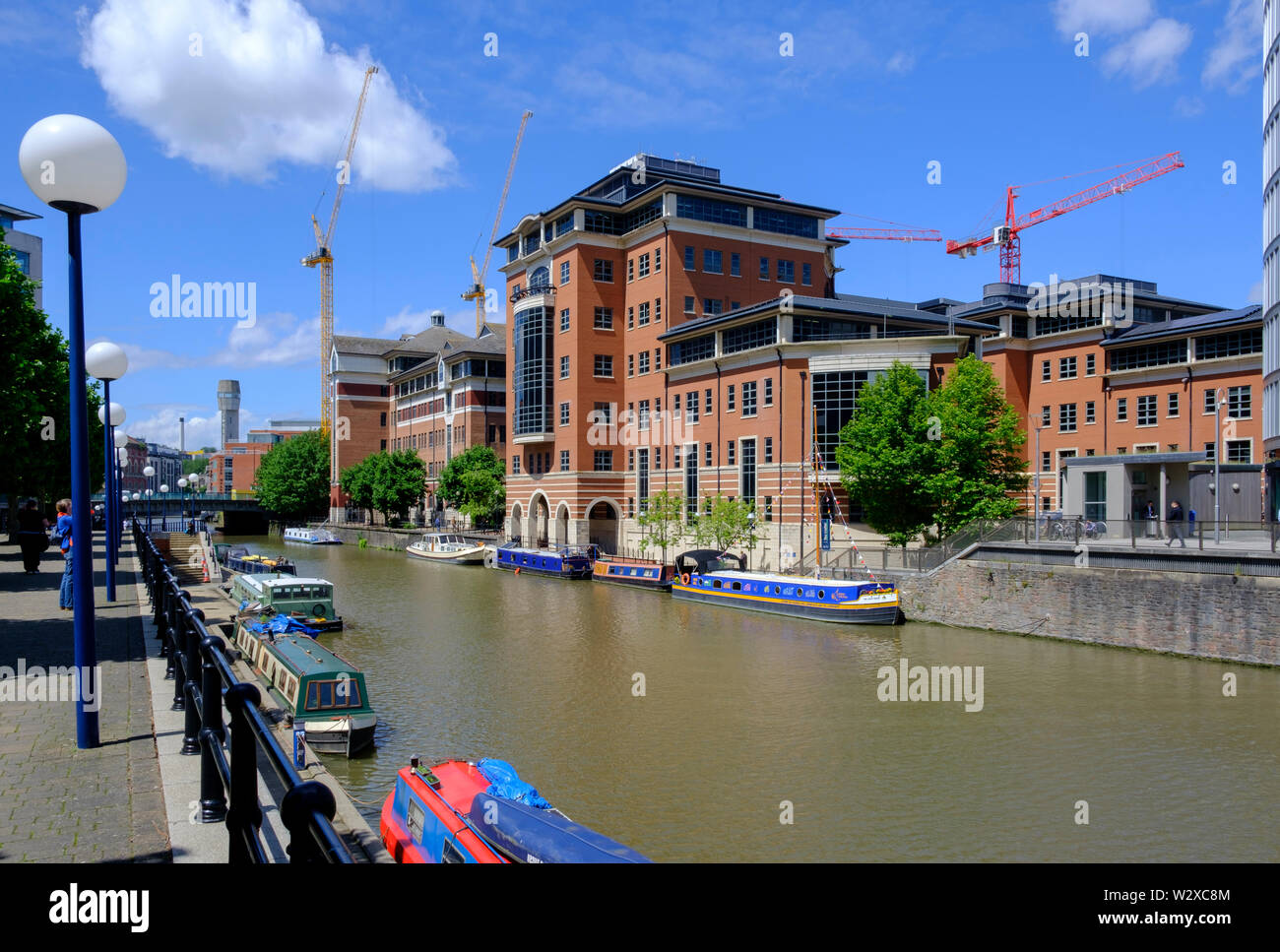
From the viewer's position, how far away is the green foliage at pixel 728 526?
51.4 m

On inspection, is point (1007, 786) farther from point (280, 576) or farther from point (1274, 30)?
point (1274, 30)

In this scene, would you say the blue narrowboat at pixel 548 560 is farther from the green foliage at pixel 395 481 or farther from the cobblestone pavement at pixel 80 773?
the cobblestone pavement at pixel 80 773

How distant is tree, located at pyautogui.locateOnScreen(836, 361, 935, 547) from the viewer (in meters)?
42.8

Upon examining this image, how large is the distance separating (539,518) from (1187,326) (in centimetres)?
4584

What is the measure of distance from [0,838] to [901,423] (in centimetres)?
4144

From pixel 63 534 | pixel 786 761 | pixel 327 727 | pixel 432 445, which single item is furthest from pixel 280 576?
pixel 432 445

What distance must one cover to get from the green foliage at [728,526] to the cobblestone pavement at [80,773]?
38.2 meters

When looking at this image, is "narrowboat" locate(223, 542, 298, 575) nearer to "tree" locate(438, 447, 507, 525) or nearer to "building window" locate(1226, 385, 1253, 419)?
"tree" locate(438, 447, 507, 525)

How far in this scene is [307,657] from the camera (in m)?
21.7

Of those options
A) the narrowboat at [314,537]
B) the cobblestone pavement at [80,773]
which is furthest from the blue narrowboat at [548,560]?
the cobblestone pavement at [80,773]

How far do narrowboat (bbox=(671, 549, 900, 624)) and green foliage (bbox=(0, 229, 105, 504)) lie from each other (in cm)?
2610

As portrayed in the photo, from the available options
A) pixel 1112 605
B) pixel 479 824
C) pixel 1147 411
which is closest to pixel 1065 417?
pixel 1147 411

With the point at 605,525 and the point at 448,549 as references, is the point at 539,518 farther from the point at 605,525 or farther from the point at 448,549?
the point at 605,525

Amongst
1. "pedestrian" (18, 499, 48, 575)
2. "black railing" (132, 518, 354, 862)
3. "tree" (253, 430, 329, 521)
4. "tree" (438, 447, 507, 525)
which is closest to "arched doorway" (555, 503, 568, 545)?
"tree" (438, 447, 507, 525)
